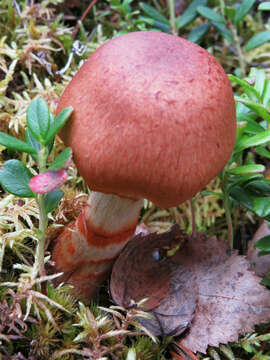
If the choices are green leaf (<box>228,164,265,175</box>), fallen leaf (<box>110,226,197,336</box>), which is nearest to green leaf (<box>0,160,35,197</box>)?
fallen leaf (<box>110,226,197,336</box>)

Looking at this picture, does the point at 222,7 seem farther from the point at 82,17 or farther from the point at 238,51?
the point at 82,17

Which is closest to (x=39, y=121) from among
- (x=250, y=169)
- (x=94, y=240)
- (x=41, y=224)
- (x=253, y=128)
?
(x=41, y=224)

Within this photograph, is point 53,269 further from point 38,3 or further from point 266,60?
point 266,60

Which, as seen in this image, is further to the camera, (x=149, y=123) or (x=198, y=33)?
(x=198, y=33)

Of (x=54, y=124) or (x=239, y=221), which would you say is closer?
(x=54, y=124)

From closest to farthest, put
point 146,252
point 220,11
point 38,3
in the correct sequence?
point 146,252 → point 38,3 → point 220,11

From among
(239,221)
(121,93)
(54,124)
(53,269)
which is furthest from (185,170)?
(239,221)
